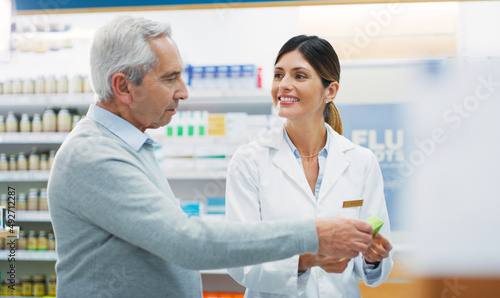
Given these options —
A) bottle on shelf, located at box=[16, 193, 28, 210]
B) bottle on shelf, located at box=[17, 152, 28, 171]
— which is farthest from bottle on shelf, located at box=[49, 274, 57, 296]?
bottle on shelf, located at box=[17, 152, 28, 171]

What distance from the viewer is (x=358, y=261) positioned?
6.00 feet

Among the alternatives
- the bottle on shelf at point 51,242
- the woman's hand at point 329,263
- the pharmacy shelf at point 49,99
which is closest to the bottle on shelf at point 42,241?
the bottle on shelf at point 51,242

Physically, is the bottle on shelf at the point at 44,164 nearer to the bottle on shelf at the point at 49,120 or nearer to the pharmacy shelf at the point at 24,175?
the pharmacy shelf at the point at 24,175

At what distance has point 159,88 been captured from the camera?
139 centimetres

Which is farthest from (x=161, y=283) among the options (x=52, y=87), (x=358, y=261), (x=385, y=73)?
(x=52, y=87)

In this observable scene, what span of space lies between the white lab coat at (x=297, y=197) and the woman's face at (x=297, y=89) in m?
0.16

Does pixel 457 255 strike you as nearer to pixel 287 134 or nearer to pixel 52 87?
pixel 287 134

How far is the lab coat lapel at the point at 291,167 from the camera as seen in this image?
183 centimetres

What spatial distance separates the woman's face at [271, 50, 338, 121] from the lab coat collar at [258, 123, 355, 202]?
13 centimetres

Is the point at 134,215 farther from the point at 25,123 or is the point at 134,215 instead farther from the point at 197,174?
the point at 25,123

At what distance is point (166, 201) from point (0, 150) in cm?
477

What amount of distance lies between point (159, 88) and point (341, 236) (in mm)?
719

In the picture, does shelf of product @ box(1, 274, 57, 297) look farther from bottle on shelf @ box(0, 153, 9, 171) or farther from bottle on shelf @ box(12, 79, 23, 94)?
bottle on shelf @ box(12, 79, 23, 94)

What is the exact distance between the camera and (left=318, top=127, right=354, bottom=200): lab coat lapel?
72.9 inches
